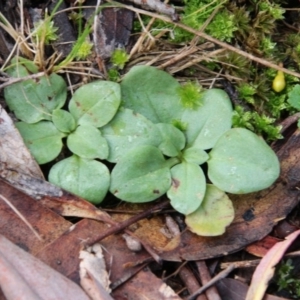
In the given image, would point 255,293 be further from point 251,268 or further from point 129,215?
point 129,215

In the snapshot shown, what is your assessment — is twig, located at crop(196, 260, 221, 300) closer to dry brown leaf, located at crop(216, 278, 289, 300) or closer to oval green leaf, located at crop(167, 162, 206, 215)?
dry brown leaf, located at crop(216, 278, 289, 300)

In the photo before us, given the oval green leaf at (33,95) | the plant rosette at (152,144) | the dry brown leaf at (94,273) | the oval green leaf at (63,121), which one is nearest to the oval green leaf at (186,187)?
the plant rosette at (152,144)

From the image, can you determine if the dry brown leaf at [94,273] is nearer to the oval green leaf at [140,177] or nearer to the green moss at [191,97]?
the oval green leaf at [140,177]

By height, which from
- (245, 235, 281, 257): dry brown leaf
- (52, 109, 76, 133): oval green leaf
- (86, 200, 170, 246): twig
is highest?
(52, 109, 76, 133): oval green leaf

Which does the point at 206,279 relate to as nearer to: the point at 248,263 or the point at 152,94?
the point at 248,263

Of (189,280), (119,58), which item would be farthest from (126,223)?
(119,58)

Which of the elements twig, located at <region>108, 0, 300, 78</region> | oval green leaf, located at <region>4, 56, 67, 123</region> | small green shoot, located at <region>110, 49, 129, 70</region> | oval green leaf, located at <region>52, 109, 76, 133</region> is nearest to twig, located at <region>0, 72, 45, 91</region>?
oval green leaf, located at <region>4, 56, 67, 123</region>
